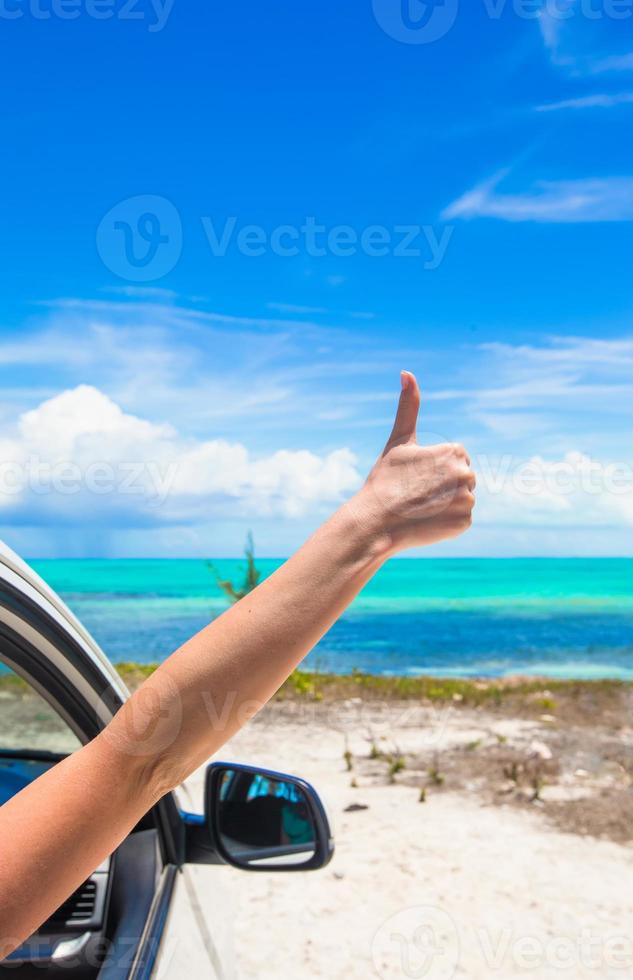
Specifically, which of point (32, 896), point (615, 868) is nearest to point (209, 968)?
point (32, 896)

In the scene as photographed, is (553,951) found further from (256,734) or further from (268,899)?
(256,734)

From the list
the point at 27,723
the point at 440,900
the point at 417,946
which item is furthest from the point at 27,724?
the point at 440,900

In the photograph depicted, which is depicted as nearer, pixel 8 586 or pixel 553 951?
pixel 8 586

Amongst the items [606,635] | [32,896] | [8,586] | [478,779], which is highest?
[8,586]

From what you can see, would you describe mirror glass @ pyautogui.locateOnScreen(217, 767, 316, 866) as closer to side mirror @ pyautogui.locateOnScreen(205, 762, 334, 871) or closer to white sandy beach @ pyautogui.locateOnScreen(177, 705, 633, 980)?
side mirror @ pyautogui.locateOnScreen(205, 762, 334, 871)

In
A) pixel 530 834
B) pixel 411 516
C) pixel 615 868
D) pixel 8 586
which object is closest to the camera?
pixel 411 516

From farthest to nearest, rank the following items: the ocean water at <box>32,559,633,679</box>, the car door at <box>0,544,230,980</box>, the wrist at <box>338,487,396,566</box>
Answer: the ocean water at <box>32,559,633,679</box>, the car door at <box>0,544,230,980</box>, the wrist at <box>338,487,396,566</box>

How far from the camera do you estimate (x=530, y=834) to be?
6469 millimetres

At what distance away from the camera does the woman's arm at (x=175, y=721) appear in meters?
0.75

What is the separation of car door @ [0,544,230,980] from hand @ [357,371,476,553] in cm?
67

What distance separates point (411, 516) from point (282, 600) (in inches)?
8.9

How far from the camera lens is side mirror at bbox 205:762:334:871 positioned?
6.30ft

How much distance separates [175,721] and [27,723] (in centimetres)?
156

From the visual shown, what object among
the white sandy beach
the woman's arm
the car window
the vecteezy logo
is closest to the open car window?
the car window
